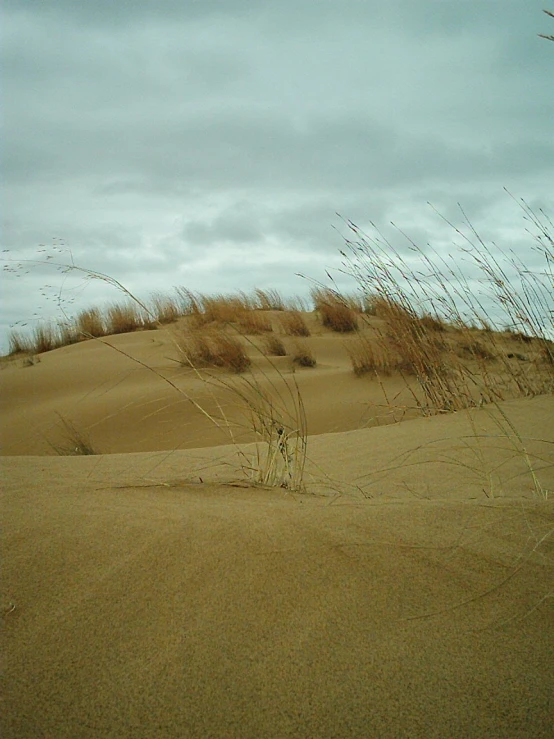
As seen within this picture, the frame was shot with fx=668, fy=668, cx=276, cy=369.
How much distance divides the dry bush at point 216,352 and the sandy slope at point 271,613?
6.56 m

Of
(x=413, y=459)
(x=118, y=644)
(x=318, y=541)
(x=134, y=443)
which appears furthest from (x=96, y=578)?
(x=134, y=443)

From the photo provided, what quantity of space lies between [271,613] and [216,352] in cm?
797

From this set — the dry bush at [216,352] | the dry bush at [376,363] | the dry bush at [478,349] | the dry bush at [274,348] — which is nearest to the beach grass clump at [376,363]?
the dry bush at [376,363]

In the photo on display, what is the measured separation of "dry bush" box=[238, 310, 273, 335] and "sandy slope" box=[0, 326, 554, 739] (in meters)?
10.0

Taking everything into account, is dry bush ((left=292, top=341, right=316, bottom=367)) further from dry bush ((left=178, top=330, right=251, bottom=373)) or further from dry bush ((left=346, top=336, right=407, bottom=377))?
dry bush ((left=346, top=336, right=407, bottom=377))

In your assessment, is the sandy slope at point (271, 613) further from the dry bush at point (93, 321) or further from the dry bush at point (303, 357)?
the dry bush at point (93, 321)

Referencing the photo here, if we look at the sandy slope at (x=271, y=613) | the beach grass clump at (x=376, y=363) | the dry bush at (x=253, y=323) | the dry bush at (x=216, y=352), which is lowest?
the beach grass clump at (x=376, y=363)

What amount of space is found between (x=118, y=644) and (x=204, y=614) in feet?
0.64

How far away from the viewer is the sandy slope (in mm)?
1186

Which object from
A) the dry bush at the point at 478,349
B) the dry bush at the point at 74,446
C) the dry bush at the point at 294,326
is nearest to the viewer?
the dry bush at the point at 478,349

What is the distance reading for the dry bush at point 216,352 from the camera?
9.05 metres

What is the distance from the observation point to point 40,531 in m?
1.84

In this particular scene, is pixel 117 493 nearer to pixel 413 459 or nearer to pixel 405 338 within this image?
pixel 413 459

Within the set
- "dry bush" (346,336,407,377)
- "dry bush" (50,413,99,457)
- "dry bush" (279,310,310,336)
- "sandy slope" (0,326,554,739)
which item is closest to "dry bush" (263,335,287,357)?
"dry bush" (279,310,310,336)
